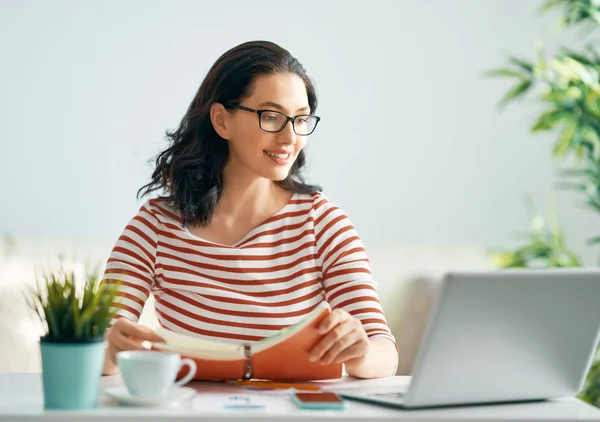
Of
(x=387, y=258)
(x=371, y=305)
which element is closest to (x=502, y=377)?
(x=371, y=305)

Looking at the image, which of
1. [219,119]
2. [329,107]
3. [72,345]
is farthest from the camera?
[329,107]

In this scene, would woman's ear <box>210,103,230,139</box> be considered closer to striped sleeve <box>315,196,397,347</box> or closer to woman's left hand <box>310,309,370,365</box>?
striped sleeve <box>315,196,397,347</box>

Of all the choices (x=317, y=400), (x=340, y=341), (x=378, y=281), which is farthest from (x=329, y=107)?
(x=317, y=400)

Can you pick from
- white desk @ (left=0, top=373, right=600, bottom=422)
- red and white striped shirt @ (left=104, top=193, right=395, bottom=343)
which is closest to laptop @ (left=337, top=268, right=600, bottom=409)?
white desk @ (left=0, top=373, right=600, bottom=422)

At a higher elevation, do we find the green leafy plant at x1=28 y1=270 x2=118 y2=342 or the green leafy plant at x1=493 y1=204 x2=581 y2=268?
the green leafy plant at x1=28 y1=270 x2=118 y2=342

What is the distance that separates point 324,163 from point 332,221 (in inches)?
58.7

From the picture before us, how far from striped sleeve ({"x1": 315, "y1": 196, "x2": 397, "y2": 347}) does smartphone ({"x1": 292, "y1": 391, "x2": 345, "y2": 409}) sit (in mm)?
460

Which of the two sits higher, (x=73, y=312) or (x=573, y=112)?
(x=573, y=112)

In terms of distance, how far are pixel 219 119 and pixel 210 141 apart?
0.32 ft

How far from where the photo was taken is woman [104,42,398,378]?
1.68 metres

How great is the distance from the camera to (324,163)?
10.7 ft

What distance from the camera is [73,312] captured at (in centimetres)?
104

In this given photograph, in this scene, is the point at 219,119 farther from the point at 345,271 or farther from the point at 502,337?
the point at 502,337

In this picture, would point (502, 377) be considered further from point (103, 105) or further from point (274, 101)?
point (103, 105)
